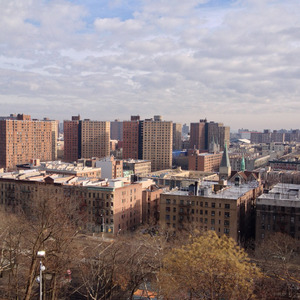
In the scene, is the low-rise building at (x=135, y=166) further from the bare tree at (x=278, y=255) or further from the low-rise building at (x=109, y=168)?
the bare tree at (x=278, y=255)

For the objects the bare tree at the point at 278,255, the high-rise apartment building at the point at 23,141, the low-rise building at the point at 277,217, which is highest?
the high-rise apartment building at the point at 23,141

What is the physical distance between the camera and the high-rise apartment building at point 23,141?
165 meters

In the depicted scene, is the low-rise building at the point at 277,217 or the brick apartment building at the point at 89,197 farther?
the brick apartment building at the point at 89,197

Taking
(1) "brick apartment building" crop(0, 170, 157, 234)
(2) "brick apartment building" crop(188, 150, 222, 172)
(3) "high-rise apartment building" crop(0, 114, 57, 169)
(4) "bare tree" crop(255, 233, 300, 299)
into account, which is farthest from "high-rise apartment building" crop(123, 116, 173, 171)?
(4) "bare tree" crop(255, 233, 300, 299)

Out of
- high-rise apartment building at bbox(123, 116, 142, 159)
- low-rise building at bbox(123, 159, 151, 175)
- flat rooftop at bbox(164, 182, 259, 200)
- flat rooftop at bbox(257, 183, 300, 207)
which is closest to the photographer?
flat rooftop at bbox(257, 183, 300, 207)

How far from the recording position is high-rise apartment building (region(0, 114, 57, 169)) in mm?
164750

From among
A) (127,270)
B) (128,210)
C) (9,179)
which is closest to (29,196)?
(9,179)

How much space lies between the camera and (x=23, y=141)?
17350 centimetres

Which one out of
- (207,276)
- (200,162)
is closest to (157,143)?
(200,162)

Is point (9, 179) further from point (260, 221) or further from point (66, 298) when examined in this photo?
point (260, 221)

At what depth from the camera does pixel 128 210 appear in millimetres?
80000

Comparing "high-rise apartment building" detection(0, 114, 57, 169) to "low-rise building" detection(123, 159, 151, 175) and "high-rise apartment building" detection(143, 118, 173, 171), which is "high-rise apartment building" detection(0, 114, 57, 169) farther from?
"high-rise apartment building" detection(143, 118, 173, 171)

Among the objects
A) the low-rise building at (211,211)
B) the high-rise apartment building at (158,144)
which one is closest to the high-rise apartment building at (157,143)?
the high-rise apartment building at (158,144)

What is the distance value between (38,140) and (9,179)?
9851 cm
